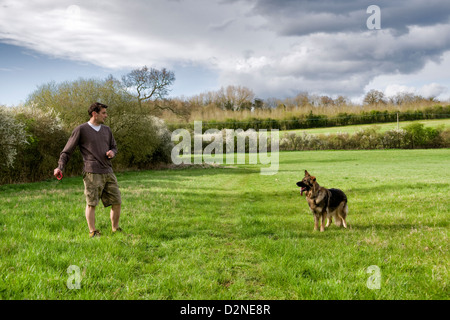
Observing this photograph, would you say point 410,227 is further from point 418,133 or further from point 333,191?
point 418,133

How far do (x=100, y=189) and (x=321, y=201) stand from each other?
537 cm

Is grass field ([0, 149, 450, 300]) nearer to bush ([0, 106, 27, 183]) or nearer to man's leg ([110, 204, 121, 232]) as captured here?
man's leg ([110, 204, 121, 232])

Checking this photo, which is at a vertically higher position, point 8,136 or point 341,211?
point 8,136

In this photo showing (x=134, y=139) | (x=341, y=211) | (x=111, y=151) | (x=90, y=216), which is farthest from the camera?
(x=134, y=139)

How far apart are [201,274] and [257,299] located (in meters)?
1.08

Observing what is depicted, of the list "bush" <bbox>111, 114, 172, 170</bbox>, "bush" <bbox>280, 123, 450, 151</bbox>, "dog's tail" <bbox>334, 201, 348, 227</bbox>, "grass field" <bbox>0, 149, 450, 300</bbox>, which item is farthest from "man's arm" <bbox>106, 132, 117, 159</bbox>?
"bush" <bbox>280, 123, 450, 151</bbox>

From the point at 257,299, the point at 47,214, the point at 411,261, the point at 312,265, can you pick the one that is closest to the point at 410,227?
the point at 411,261

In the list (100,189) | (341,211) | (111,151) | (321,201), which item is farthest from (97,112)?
(341,211)

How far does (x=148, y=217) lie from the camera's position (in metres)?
8.23

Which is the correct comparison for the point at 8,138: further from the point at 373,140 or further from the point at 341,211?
the point at 373,140

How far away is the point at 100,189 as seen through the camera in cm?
657

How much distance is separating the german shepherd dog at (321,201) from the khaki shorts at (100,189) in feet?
14.9

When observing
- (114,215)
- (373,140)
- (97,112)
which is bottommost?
(114,215)

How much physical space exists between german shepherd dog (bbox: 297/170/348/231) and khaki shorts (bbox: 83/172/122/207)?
455 cm
